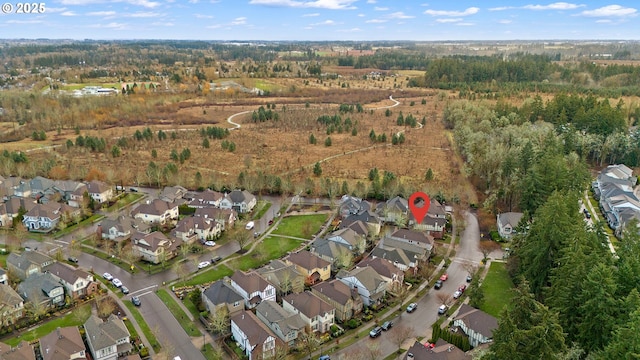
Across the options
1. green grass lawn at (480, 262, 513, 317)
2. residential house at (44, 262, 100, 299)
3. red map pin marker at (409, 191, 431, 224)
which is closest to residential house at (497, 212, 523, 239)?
green grass lawn at (480, 262, 513, 317)

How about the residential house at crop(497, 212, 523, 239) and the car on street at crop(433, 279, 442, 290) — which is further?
the residential house at crop(497, 212, 523, 239)

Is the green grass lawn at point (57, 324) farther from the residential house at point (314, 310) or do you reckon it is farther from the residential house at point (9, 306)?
the residential house at point (314, 310)

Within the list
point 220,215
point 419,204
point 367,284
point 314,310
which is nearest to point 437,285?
point 367,284

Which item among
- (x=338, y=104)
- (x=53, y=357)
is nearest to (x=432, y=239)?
(x=53, y=357)

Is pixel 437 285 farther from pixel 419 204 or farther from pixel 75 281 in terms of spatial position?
pixel 75 281

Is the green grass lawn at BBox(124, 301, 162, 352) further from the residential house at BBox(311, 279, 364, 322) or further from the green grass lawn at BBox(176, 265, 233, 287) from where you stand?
the residential house at BBox(311, 279, 364, 322)

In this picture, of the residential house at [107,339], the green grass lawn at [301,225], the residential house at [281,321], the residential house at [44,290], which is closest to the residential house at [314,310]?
the residential house at [281,321]
